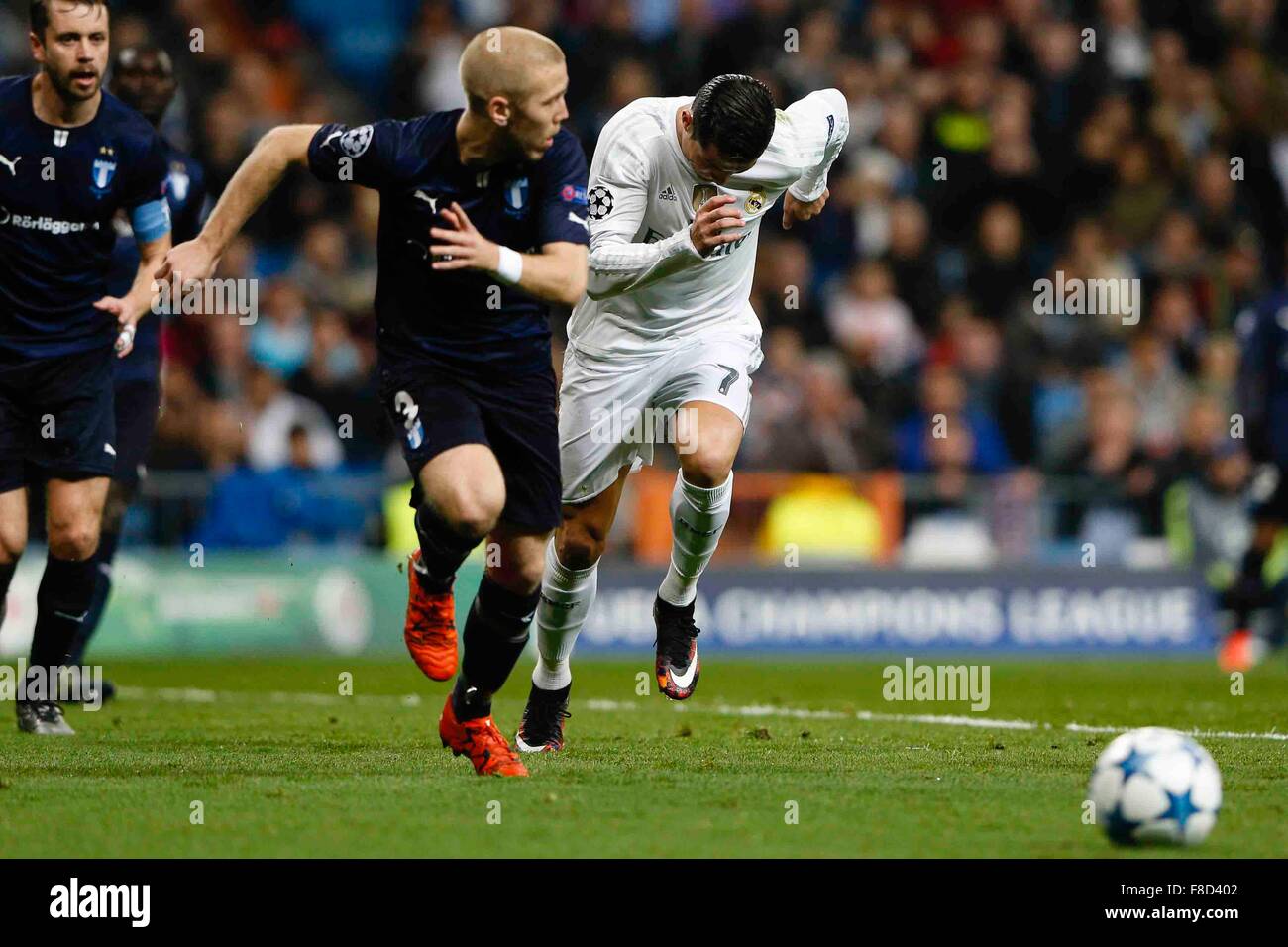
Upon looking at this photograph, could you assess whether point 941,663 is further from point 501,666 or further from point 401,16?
point 401,16

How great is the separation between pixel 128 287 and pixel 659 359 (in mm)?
2842

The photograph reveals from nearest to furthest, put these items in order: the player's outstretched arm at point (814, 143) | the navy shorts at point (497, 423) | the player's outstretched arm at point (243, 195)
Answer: the player's outstretched arm at point (243, 195) → the navy shorts at point (497, 423) → the player's outstretched arm at point (814, 143)

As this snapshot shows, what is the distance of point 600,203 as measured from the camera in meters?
8.10

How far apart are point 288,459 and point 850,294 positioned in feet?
17.3

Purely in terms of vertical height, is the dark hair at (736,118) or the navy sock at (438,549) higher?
the dark hair at (736,118)

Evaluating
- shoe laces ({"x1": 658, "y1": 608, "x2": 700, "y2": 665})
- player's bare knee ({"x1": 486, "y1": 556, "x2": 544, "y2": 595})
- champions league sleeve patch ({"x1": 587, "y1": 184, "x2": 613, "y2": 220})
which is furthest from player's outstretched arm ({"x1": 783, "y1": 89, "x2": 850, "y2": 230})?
player's bare knee ({"x1": 486, "y1": 556, "x2": 544, "y2": 595})

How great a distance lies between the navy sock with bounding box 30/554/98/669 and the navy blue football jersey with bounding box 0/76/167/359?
3.19 ft

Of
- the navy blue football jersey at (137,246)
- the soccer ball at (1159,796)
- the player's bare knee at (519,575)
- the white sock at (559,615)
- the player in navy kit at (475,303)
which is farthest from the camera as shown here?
the navy blue football jersey at (137,246)

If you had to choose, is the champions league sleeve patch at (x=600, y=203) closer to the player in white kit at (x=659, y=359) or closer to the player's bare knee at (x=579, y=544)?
the player in white kit at (x=659, y=359)

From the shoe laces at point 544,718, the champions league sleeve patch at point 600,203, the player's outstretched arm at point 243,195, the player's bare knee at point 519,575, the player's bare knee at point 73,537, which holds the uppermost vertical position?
the champions league sleeve patch at point 600,203

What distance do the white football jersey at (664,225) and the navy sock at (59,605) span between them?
2.33 m

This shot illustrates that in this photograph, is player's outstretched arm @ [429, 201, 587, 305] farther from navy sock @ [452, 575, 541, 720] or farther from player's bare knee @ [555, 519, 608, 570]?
player's bare knee @ [555, 519, 608, 570]

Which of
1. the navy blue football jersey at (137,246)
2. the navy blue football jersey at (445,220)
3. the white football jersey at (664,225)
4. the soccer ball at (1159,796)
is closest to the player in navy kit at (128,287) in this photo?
the navy blue football jersey at (137,246)

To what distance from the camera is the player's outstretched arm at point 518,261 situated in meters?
6.47
